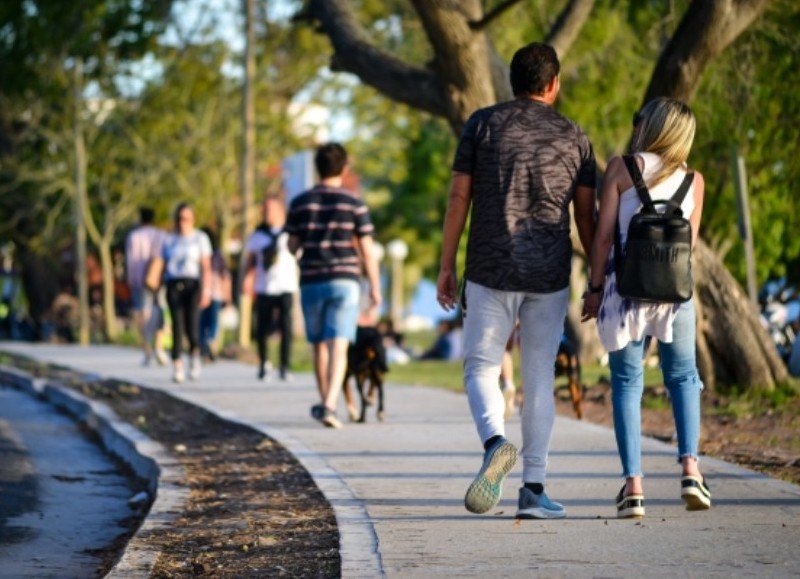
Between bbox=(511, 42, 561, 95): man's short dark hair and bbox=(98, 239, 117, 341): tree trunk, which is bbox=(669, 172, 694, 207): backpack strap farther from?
bbox=(98, 239, 117, 341): tree trunk

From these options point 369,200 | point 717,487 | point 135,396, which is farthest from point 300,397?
point 369,200

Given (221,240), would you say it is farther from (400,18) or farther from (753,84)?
(753,84)

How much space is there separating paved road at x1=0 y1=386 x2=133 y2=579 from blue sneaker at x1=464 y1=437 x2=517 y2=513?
1.69 metres

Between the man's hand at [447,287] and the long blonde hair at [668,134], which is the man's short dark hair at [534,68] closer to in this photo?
the long blonde hair at [668,134]

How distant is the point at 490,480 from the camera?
805cm

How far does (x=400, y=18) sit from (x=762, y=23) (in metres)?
12.2

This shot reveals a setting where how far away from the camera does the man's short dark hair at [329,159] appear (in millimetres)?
13477

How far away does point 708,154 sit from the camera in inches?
827

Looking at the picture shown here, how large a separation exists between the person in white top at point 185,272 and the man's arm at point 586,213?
11.1m

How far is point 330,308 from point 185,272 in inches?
250

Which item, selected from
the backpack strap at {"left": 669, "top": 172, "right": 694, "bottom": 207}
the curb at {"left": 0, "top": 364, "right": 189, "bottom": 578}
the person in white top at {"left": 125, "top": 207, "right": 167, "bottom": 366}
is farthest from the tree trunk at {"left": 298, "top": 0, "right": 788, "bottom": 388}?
the backpack strap at {"left": 669, "top": 172, "right": 694, "bottom": 207}

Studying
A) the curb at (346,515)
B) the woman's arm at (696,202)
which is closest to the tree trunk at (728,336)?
the curb at (346,515)

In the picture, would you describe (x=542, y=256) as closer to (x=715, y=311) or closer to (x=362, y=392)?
(x=362, y=392)

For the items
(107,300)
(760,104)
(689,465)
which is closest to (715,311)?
(760,104)
